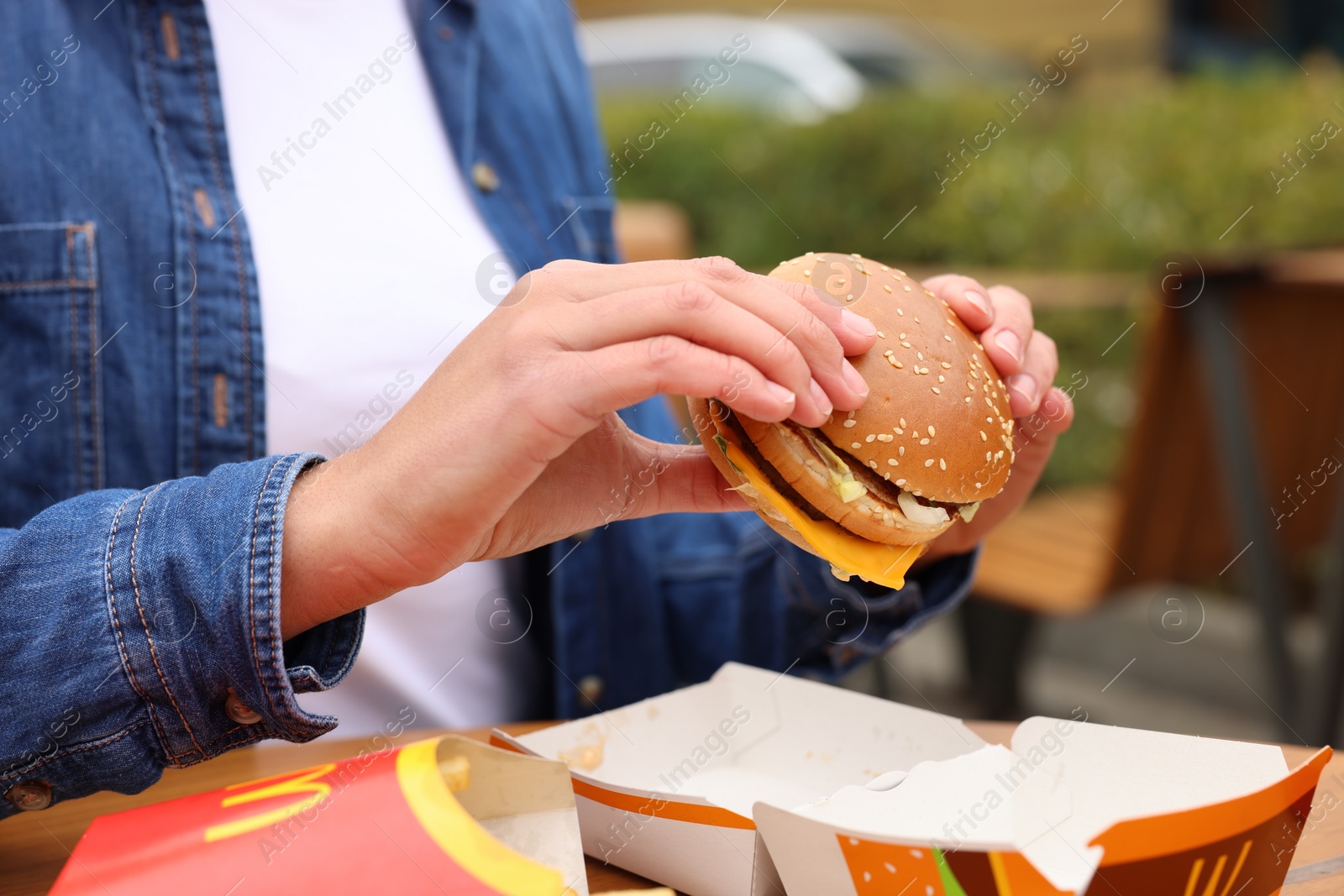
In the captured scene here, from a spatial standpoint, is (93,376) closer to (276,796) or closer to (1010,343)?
(276,796)

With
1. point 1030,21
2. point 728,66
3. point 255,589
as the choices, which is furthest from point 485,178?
point 1030,21

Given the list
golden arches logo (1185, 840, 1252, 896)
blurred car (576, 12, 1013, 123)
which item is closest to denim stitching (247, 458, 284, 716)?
golden arches logo (1185, 840, 1252, 896)

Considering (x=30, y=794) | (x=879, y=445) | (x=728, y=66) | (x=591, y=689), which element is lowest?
(x=591, y=689)

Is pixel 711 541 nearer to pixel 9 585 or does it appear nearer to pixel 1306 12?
pixel 9 585

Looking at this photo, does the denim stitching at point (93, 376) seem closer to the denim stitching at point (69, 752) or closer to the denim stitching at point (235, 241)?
the denim stitching at point (235, 241)

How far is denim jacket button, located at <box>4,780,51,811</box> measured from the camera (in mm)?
1032

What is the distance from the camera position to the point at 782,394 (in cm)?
99

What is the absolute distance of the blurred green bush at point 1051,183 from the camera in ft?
14.3

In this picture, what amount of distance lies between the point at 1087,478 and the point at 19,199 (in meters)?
4.41

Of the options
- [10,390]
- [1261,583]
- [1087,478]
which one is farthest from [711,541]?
[1087,478]

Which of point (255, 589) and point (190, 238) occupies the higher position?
point (190, 238)

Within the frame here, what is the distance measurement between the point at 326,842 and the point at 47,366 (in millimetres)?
868

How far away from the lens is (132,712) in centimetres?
101

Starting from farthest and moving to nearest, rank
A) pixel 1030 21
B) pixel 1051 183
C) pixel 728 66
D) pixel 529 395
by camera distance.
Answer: pixel 1030 21
pixel 728 66
pixel 1051 183
pixel 529 395
